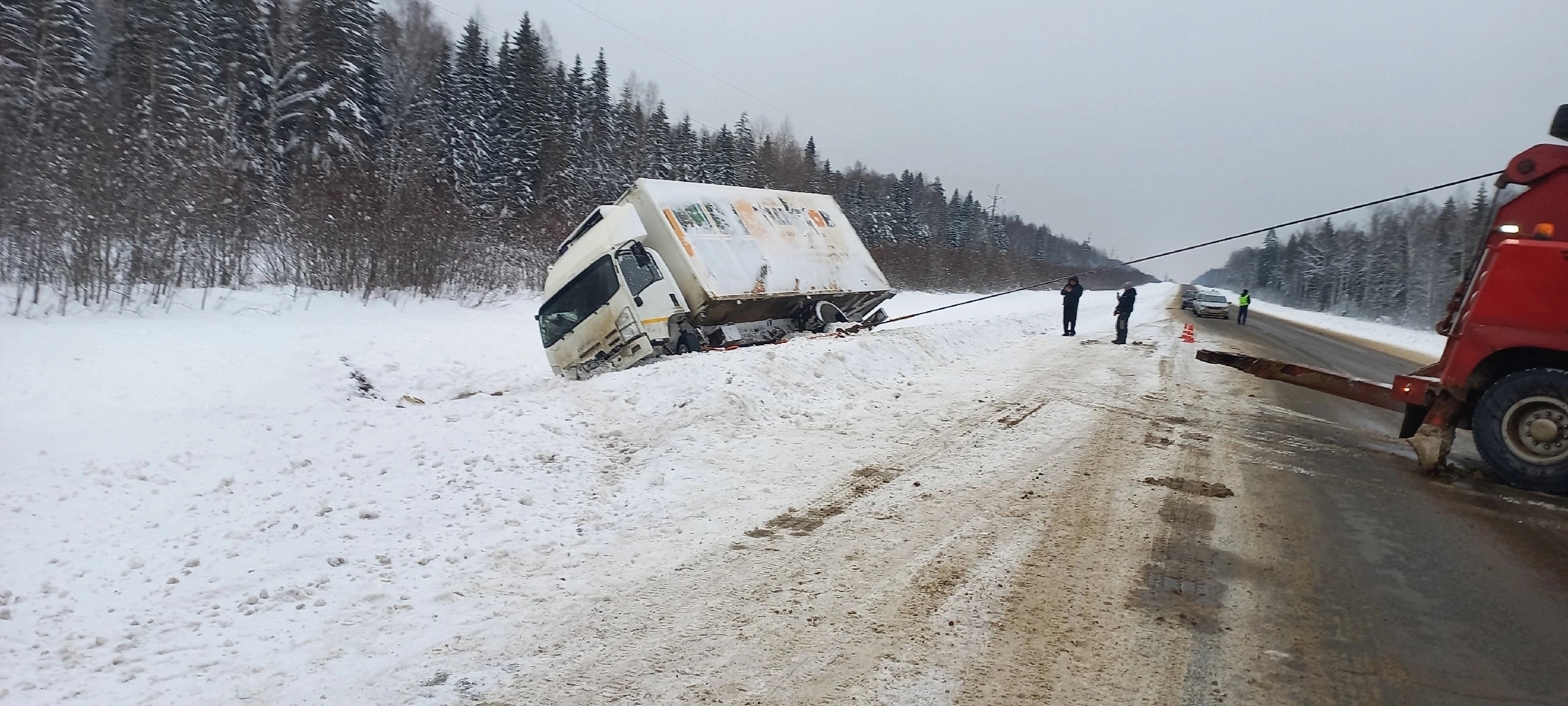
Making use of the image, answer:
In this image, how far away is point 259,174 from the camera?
22766mm

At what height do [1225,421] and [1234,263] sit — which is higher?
[1234,263]

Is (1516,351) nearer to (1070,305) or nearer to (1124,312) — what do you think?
(1124,312)

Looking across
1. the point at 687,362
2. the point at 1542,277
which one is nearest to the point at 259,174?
the point at 687,362

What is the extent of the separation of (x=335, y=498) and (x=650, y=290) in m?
7.23

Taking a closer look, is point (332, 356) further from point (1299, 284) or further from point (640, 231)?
point (1299, 284)

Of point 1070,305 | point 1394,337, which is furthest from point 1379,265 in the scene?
point 1070,305

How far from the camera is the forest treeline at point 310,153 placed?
1264 cm

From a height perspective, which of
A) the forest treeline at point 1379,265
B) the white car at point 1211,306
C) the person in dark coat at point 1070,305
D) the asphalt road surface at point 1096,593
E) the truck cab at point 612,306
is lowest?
the asphalt road surface at point 1096,593

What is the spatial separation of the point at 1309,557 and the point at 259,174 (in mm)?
27546

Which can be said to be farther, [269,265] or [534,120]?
[534,120]

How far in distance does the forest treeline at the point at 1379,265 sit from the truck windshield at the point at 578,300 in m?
41.9

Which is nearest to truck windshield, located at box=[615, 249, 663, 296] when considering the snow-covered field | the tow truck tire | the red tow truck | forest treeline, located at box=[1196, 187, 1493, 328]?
the snow-covered field

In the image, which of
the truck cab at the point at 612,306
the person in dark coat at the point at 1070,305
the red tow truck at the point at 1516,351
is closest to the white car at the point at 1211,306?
the person in dark coat at the point at 1070,305

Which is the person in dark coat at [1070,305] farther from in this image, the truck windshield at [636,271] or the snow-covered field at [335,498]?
the truck windshield at [636,271]
